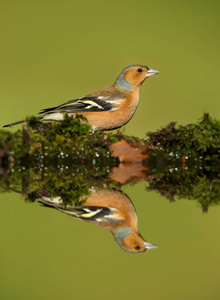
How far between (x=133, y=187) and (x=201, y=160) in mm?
1824

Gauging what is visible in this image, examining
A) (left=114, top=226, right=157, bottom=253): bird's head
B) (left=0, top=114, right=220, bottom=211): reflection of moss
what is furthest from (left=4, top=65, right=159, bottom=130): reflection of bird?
(left=114, top=226, right=157, bottom=253): bird's head

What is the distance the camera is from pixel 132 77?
8.03 metres

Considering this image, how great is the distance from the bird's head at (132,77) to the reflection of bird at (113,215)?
13.5 feet

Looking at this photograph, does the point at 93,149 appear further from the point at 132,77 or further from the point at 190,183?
the point at 132,77

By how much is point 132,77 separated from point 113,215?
459 cm

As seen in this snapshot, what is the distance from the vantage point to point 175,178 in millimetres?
5020

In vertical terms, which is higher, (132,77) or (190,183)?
(132,77)

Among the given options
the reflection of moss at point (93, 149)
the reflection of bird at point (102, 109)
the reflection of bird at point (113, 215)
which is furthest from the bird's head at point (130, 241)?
the reflection of bird at point (102, 109)

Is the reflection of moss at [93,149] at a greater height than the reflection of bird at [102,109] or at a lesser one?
lesser

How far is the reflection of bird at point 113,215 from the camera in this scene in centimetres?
334

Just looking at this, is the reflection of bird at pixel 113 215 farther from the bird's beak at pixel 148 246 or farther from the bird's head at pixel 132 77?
the bird's head at pixel 132 77

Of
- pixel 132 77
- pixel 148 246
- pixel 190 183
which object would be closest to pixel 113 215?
pixel 148 246

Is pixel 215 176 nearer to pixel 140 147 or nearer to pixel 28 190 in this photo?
pixel 140 147

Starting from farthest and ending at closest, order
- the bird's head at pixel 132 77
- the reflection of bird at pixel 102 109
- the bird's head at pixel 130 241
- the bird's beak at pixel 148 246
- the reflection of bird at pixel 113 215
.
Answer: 1. the bird's head at pixel 132 77
2. the reflection of bird at pixel 102 109
3. the reflection of bird at pixel 113 215
4. the bird's head at pixel 130 241
5. the bird's beak at pixel 148 246
